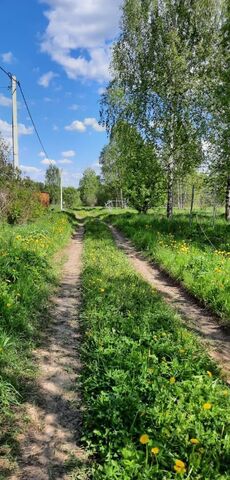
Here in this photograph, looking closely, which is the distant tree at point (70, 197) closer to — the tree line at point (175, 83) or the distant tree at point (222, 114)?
the tree line at point (175, 83)

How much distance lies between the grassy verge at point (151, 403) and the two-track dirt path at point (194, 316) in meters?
0.43

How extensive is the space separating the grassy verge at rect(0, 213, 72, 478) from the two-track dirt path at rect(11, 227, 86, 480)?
15cm

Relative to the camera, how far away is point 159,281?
10305mm

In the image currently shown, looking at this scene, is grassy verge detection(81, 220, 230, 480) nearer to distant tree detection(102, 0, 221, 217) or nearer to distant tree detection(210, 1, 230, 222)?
distant tree detection(210, 1, 230, 222)

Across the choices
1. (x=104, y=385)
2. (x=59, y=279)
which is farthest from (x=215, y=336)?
(x=59, y=279)

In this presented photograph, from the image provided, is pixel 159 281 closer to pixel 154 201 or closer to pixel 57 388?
pixel 57 388

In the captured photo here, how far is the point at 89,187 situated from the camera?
8819 cm

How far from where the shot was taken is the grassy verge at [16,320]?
3945 millimetres

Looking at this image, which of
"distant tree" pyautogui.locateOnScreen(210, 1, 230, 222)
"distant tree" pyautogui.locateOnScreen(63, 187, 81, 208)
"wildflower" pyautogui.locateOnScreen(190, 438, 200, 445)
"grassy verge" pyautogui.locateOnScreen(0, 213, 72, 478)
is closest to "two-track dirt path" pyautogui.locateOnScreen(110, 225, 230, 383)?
"wildflower" pyautogui.locateOnScreen(190, 438, 200, 445)

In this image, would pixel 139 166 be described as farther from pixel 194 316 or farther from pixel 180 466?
pixel 180 466

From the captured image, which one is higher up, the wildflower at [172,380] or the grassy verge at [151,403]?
the wildflower at [172,380]

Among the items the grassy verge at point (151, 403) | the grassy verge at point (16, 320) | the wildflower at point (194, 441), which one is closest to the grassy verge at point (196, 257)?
the grassy verge at point (151, 403)

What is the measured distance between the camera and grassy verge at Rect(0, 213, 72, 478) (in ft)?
12.9

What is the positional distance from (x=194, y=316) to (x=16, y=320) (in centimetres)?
332
